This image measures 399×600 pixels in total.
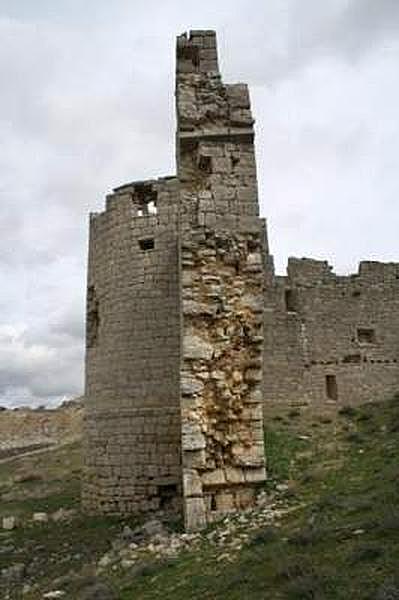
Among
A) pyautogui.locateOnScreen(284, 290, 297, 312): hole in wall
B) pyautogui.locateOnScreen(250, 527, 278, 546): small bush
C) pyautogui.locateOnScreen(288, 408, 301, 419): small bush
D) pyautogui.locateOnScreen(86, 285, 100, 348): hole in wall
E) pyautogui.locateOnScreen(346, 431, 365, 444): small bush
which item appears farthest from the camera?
pyautogui.locateOnScreen(284, 290, 297, 312): hole in wall

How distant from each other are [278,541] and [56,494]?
997 centimetres

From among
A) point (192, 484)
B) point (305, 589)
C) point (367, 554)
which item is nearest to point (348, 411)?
point (192, 484)

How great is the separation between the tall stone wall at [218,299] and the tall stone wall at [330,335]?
32.1ft

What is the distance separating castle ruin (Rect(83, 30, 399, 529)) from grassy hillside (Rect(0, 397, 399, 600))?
81 centimetres

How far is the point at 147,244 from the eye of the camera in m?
13.1

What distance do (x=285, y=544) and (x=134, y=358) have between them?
660 cm

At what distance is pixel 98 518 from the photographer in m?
11.9

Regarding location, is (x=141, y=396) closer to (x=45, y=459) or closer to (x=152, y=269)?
(x=152, y=269)

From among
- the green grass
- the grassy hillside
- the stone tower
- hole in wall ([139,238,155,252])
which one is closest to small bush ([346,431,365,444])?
the grassy hillside

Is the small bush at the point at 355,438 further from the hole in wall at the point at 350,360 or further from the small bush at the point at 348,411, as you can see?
the hole in wall at the point at 350,360

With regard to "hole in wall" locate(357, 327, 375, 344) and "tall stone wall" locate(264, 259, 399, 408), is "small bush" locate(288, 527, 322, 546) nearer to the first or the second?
"tall stone wall" locate(264, 259, 399, 408)

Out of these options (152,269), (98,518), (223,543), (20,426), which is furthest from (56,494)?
(20,426)

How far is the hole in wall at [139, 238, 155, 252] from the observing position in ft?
42.7

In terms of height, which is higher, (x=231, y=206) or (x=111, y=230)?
(x=111, y=230)
